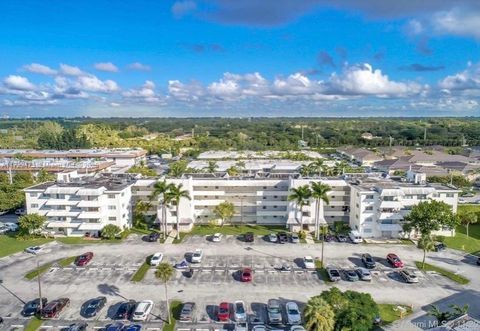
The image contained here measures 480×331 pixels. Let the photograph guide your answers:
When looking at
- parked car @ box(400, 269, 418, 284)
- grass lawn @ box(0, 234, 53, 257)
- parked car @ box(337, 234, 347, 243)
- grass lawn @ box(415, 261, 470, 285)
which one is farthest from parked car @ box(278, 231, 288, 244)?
grass lawn @ box(0, 234, 53, 257)

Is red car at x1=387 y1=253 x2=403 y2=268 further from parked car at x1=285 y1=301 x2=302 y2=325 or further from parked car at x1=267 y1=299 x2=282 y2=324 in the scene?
parked car at x1=267 y1=299 x2=282 y2=324

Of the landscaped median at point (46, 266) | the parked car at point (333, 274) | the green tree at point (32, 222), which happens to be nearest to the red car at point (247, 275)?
the parked car at point (333, 274)

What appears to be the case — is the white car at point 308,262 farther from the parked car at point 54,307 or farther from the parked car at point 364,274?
the parked car at point 54,307

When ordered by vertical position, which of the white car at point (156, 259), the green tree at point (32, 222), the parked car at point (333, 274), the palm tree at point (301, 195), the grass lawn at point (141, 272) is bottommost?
the grass lawn at point (141, 272)

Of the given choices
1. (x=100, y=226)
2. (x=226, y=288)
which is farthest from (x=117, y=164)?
(x=226, y=288)


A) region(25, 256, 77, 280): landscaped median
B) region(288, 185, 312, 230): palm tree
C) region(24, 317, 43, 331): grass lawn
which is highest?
region(288, 185, 312, 230): palm tree
